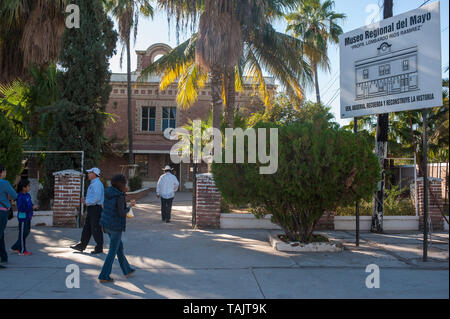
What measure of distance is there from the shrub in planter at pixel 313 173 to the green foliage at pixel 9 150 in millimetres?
5623

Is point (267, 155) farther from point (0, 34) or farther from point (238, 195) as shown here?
point (0, 34)

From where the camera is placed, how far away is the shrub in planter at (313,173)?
21.3ft

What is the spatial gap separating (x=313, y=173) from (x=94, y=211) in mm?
4170

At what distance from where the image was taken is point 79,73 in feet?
36.2

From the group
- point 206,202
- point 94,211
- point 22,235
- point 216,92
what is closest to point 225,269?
point 94,211

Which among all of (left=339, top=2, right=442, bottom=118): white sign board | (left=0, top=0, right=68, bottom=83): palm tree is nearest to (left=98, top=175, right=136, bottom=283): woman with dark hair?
(left=339, top=2, right=442, bottom=118): white sign board

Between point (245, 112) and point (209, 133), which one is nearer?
point (209, 133)

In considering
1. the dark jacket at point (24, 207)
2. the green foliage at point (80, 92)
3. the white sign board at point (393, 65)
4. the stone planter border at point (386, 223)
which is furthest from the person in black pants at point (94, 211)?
the stone planter border at point (386, 223)

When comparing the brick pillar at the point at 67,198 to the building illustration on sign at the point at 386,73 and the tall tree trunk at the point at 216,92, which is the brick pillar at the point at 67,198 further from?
the building illustration on sign at the point at 386,73

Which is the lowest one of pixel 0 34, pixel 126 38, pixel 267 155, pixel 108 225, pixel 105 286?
pixel 105 286

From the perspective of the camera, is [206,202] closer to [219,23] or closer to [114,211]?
[114,211]

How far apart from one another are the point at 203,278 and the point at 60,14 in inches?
384
